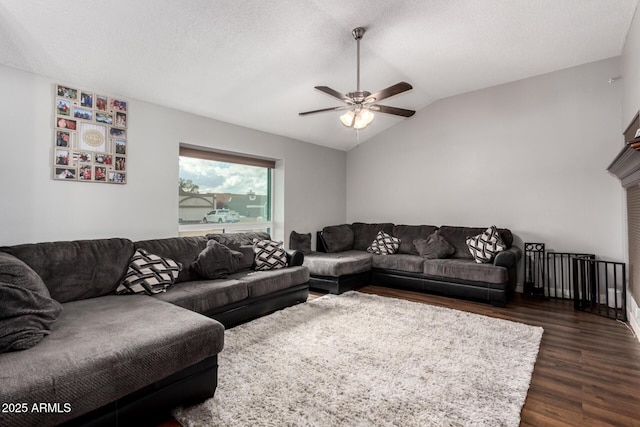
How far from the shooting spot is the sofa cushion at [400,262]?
15.0 feet

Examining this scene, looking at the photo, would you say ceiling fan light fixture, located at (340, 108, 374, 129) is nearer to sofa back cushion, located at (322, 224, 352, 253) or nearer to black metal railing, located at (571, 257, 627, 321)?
sofa back cushion, located at (322, 224, 352, 253)

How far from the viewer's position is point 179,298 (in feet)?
8.79

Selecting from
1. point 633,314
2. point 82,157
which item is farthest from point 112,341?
point 633,314

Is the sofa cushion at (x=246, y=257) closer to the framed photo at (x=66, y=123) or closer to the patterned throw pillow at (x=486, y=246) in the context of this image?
the framed photo at (x=66, y=123)

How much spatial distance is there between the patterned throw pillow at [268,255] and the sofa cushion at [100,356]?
1.57 m

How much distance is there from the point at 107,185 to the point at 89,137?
0.49 meters

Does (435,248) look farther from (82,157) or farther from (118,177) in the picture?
(82,157)

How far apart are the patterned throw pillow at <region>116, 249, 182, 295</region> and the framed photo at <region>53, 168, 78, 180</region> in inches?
37.2

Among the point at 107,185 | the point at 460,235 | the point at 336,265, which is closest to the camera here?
the point at 107,185

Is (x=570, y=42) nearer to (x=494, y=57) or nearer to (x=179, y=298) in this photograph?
(x=494, y=57)

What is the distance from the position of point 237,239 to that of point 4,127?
92.0 inches

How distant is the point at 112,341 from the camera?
5.51 ft

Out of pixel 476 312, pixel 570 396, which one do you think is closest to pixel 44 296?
pixel 570 396

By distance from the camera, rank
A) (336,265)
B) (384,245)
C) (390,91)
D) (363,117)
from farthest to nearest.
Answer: (384,245) → (336,265) → (363,117) → (390,91)
